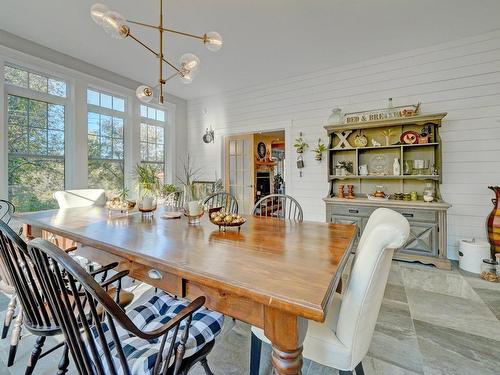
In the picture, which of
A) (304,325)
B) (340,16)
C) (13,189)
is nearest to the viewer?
(304,325)

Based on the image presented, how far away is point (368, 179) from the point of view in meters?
3.82

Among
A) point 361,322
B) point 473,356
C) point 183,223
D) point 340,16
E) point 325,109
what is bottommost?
point 473,356

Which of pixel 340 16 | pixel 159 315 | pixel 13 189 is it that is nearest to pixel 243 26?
pixel 340 16

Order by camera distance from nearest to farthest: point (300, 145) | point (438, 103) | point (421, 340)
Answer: point (421, 340), point (438, 103), point (300, 145)

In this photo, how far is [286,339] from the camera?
819mm

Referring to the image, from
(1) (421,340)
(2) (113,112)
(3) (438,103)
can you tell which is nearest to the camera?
(1) (421,340)

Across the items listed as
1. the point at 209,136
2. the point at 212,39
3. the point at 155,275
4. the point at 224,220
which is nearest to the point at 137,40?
the point at 212,39

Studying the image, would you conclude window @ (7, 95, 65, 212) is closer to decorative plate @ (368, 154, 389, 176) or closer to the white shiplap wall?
the white shiplap wall

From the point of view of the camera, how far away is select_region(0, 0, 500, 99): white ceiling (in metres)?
2.63

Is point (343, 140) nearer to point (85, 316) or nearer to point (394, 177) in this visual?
point (394, 177)

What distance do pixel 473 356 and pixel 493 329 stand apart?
0.49 meters

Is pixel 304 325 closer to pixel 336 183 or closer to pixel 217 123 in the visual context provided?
pixel 336 183

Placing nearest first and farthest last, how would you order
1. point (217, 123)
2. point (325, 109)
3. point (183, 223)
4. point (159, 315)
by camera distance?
point (159, 315) → point (183, 223) → point (325, 109) → point (217, 123)

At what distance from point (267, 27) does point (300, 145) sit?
190 cm
